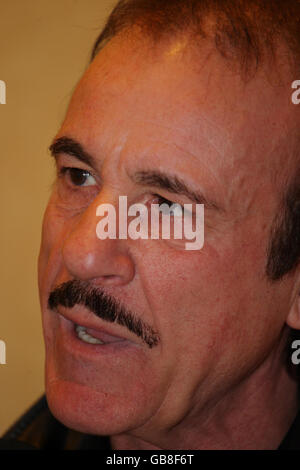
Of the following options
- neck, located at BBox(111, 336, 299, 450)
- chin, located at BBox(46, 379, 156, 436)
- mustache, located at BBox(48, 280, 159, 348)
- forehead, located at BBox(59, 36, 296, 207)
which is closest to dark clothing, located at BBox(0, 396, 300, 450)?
neck, located at BBox(111, 336, 299, 450)

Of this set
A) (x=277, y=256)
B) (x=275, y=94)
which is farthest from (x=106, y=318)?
(x=275, y=94)

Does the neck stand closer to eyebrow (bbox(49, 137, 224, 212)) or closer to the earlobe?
the earlobe

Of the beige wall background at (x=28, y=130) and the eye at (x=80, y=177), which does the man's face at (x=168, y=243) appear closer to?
the eye at (x=80, y=177)

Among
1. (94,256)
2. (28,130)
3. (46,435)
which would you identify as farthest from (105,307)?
(28,130)

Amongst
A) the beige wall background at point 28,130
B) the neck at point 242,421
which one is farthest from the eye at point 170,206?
the beige wall background at point 28,130

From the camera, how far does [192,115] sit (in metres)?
0.93

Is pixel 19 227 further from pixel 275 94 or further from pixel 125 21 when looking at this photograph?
pixel 275 94

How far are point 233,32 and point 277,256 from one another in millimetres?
390

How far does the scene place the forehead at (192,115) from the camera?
928 millimetres

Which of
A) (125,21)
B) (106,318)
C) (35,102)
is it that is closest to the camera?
(106,318)

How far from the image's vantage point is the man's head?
3.06 ft

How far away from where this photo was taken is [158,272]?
0.95m

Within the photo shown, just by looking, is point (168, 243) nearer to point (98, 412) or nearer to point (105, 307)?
point (105, 307)

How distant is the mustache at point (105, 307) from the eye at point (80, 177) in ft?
0.65
